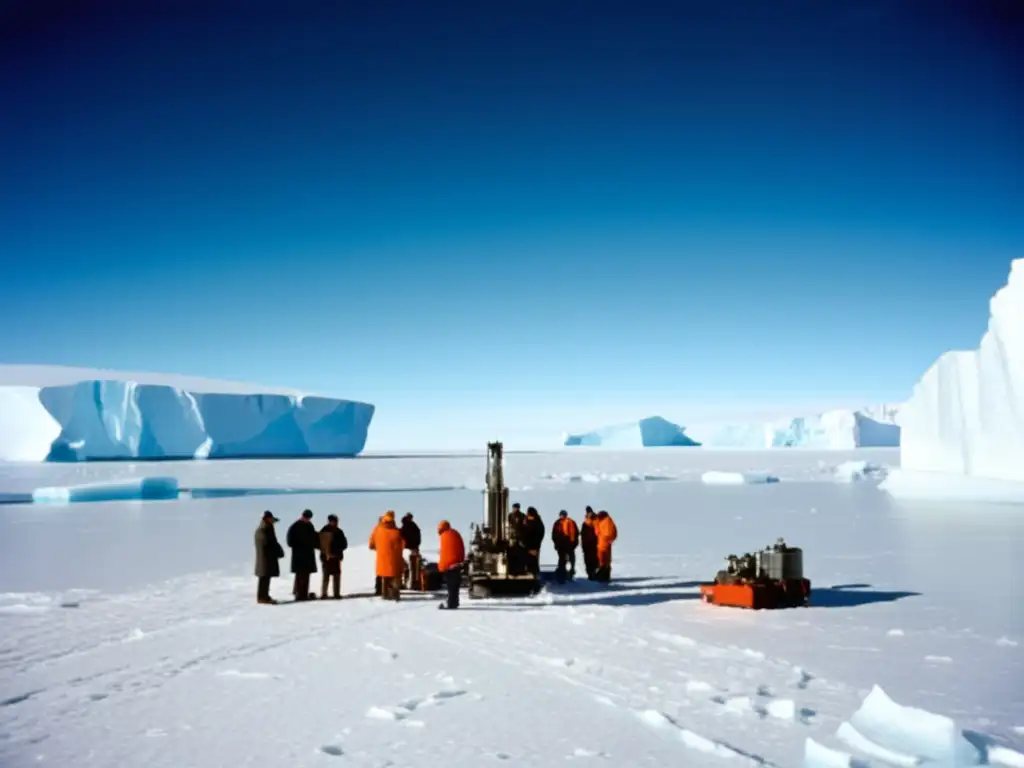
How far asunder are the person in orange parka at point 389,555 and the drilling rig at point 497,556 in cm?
98

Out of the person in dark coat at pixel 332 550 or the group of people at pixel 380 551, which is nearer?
the group of people at pixel 380 551

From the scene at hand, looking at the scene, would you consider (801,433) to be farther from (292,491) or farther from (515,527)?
(515,527)

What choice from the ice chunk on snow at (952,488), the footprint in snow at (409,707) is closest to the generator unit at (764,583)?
the footprint in snow at (409,707)

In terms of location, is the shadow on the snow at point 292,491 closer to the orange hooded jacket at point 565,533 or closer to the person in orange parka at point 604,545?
the orange hooded jacket at point 565,533

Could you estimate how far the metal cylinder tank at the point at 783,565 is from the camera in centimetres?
1085

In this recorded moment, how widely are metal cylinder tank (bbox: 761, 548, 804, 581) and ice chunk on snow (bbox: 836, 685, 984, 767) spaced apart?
463 cm

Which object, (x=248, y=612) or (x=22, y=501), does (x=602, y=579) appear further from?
(x=22, y=501)

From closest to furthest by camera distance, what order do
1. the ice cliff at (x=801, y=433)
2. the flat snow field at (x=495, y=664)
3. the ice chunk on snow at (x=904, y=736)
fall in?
the ice chunk on snow at (x=904, y=736)
the flat snow field at (x=495, y=664)
the ice cliff at (x=801, y=433)

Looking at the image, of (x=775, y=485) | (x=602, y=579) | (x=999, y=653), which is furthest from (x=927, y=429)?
(x=999, y=653)

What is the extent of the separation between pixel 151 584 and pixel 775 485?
3262cm

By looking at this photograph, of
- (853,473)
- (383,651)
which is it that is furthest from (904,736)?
(853,473)

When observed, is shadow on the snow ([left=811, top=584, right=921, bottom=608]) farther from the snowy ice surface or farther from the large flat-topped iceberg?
the large flat-topped iceberg

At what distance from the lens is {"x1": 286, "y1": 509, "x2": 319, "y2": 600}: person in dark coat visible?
11031 mm

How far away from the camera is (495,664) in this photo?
779 cm
